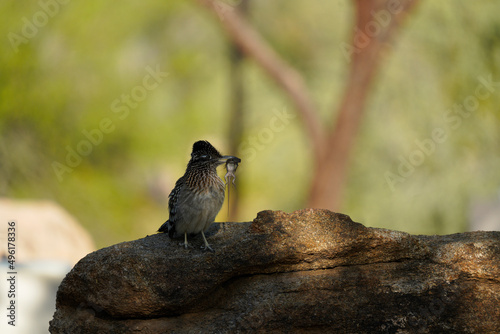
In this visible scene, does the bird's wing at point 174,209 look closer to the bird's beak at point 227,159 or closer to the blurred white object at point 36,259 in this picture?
the bird's beak at point 227,159

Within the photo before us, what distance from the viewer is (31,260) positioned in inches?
266

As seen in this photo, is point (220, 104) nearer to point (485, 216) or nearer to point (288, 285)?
point (485, 216)

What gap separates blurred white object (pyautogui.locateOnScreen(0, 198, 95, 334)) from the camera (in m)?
5.73

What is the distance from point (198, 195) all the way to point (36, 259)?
142 inches

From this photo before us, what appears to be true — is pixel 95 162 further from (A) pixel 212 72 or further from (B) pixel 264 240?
(B) pixel 264 240

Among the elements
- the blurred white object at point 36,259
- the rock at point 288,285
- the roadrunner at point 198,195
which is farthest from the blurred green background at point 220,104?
the rock at point 288,285

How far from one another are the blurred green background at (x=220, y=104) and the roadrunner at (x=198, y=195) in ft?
21.9

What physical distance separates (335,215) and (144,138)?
8.49 m

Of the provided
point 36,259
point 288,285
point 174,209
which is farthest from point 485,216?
point 174,209

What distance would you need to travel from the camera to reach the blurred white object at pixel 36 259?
5730 millimetres

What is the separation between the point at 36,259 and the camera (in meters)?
6.89

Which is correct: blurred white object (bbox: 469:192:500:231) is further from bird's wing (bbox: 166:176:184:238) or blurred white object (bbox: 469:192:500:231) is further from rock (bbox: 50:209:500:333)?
bird's wing (bbox: 166:176:184:238)

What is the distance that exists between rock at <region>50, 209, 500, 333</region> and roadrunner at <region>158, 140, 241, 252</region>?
147 millimetres

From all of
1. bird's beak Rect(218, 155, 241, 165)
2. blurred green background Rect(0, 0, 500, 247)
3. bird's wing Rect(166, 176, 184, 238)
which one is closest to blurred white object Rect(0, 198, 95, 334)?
bird's wing Rect(166, 176, 184, 238)
